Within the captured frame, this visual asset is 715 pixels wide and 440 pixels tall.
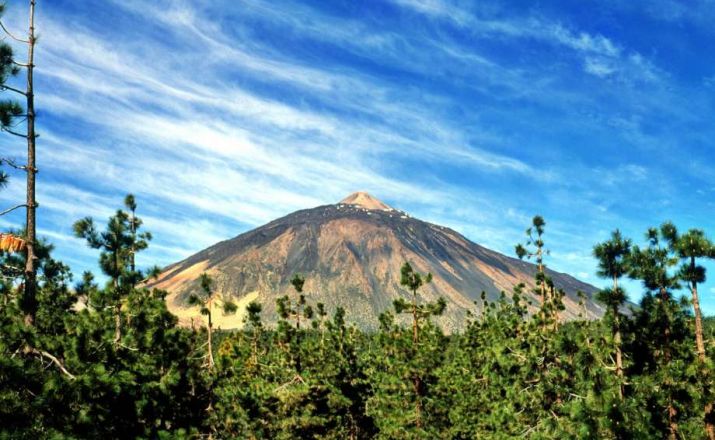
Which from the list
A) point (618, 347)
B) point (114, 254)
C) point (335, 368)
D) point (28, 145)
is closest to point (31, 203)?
point (28, 145)

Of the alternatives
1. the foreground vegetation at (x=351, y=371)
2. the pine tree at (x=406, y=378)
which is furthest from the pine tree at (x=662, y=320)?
the pine tree at (x=406, y=378)

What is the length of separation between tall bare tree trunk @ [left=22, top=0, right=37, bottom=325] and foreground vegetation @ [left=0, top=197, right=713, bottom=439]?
298 mm

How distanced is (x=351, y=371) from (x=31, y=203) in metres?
26.1

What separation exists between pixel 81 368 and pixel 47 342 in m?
1.64

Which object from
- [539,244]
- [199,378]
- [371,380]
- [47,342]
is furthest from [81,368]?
[371,380]

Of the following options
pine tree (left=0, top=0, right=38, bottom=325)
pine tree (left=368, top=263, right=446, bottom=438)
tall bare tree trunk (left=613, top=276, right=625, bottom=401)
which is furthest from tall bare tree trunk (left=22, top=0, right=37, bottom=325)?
pine tree (left=368, top=263, right=446, bottom=438)

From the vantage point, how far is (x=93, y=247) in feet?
64.7

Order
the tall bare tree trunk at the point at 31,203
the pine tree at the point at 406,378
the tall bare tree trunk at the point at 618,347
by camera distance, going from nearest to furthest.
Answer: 1. the tall bare tree trunk at the point at 31,203
2. the tall bare tree trunk at the point at 618,347
3. the pine tree at the point at 406,378

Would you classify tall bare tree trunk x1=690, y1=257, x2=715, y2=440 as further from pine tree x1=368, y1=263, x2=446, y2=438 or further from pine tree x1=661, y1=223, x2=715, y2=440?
pine tree x1=368, y1=263, x2=446, y2=438

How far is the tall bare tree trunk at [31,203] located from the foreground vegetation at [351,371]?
298 millimetres

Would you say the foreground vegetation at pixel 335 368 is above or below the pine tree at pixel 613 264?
below

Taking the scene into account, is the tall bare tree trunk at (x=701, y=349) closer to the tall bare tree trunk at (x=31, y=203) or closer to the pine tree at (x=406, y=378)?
the pine tree at (x=406, y=378)

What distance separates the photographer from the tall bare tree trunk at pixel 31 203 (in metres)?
11.6

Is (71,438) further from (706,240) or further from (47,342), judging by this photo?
(706,240)
